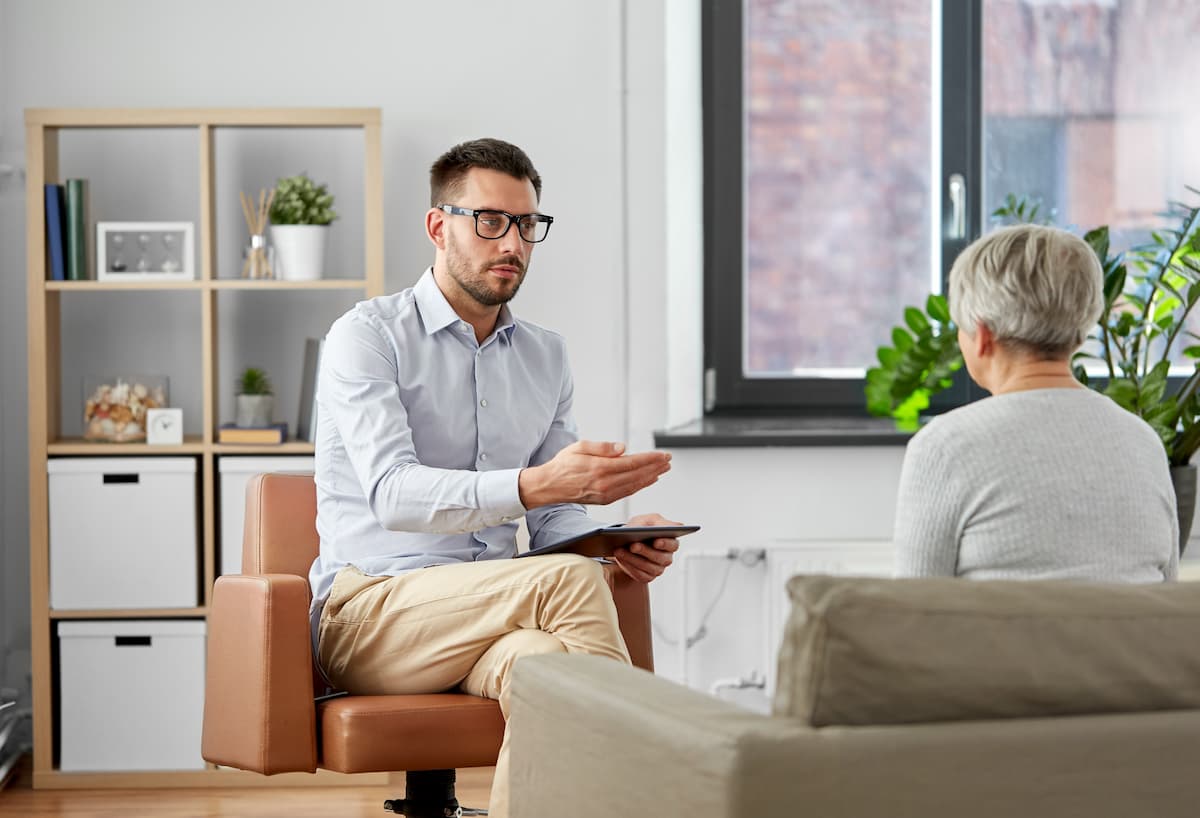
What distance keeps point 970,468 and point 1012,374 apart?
20 centimetres

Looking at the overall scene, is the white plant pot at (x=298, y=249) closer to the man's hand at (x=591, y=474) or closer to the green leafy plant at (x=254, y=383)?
the green leafy plant at (x=254, y=383)

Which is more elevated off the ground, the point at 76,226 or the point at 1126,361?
the point at 76,226

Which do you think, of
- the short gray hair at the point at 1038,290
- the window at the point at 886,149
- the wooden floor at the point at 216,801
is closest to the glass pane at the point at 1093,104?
the window at the point at 886,149

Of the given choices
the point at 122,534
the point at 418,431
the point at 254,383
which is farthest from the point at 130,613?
the point at 418,431

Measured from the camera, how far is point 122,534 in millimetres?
3287

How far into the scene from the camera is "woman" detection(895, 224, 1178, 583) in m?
1.46

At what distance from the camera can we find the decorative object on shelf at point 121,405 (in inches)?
132

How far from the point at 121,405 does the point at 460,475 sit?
1.53m

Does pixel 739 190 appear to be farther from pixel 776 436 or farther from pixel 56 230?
pixel 56 230

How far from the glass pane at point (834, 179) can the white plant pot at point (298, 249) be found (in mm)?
1197

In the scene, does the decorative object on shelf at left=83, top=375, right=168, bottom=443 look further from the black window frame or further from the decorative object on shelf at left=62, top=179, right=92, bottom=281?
the black window frame

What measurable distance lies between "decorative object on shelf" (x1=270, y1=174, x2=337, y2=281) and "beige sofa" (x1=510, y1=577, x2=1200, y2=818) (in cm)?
236

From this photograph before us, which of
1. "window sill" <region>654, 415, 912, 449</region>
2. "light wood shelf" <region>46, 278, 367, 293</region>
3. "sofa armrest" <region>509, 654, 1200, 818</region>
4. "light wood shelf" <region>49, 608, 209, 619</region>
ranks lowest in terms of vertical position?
"light wood shelf" <region>49, 608, 209, 619</region>

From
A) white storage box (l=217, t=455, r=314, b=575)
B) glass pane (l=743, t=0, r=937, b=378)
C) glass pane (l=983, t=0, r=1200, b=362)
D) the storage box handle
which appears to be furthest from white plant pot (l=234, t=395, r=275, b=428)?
glass pane (l=983, t=0, r=1200, b=362)
